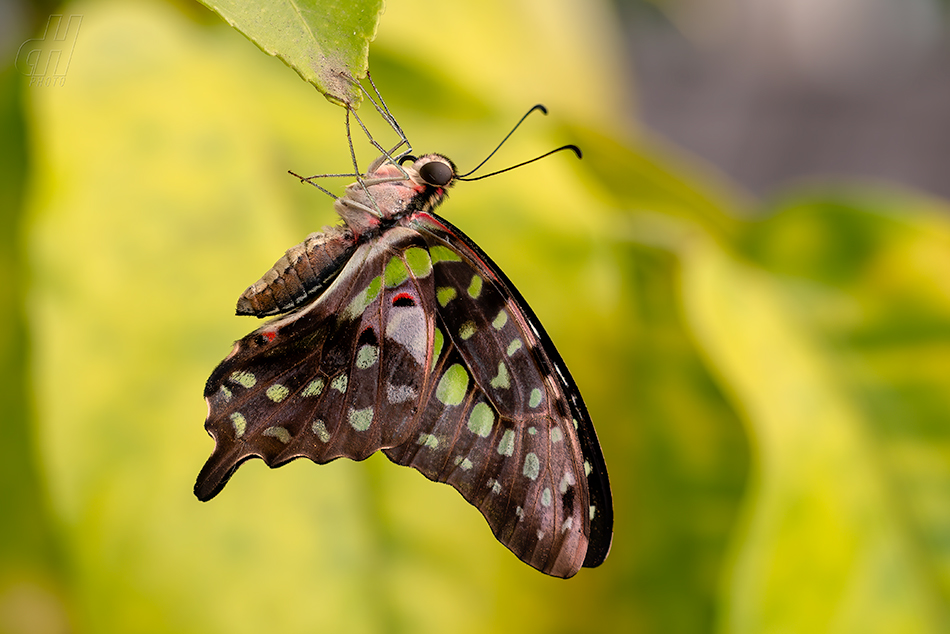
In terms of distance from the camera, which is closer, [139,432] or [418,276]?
[418,276]

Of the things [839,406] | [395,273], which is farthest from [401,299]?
[839,406]

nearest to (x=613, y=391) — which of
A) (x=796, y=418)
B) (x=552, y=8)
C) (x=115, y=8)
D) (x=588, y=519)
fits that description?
(x=796, y=418)

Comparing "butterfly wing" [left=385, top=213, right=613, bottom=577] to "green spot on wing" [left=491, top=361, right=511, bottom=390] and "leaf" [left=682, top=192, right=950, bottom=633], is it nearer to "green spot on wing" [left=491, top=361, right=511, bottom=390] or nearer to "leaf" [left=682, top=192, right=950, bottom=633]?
"green spot on wing" [left=491, top=361, right=511, bottom=390]

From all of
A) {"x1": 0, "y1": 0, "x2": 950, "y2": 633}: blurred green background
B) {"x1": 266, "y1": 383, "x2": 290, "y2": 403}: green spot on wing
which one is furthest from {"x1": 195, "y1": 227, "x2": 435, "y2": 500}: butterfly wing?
{"x1": 0, "y1": 0, "x2": 950, "y2": 633}: blurred green background

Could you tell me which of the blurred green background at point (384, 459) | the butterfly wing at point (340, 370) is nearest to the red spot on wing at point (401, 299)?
the butterfly wing at point (340, 370)

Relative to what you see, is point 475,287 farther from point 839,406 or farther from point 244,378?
point 839,406

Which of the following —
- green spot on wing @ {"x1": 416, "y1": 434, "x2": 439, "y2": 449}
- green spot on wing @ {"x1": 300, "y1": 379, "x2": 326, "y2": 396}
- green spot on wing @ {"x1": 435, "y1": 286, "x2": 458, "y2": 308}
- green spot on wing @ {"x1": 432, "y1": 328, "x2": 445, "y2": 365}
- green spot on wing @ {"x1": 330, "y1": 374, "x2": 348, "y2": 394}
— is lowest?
green spot on wing @ {"x1": 300, "y1": 379, "x2": 326, "y2": 396}

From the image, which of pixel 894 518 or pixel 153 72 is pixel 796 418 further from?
pixel 153 72
